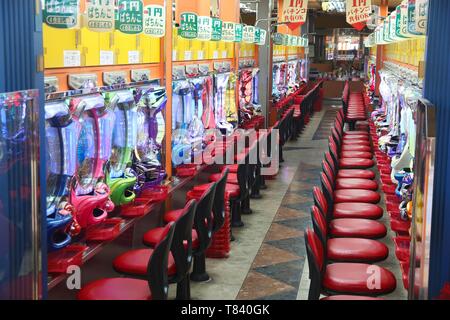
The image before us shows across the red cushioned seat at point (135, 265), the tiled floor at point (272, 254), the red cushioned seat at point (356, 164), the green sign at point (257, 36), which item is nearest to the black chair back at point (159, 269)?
the red cushioned seat at point (135, 265)

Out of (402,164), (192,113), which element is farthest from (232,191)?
(402,164)

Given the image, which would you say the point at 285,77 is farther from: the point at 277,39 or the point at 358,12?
the point at 358,12

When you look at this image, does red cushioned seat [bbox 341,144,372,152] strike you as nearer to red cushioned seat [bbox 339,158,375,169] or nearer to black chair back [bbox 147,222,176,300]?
red cushioned seat [bbox 339,158,375,169]

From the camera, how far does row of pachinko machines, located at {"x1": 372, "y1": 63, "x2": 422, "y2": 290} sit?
3967mm

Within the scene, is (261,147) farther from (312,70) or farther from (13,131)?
(312,70)

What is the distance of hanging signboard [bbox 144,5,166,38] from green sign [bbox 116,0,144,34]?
1.45 feet

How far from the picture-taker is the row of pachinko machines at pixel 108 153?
12.0ft

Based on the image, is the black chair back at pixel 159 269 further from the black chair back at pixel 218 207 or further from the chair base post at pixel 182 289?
the black chair back at pixel 218 207

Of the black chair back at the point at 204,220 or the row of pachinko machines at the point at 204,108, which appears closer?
the black chair back at the point at 204,220

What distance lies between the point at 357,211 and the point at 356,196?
54 cm

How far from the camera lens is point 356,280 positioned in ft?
12.2

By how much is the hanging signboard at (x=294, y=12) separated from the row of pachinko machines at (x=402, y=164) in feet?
15.5

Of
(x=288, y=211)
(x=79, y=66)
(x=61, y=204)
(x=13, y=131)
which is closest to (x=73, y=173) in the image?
(x=61, y=204)

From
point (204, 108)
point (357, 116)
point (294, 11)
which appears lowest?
point (357, 116)
